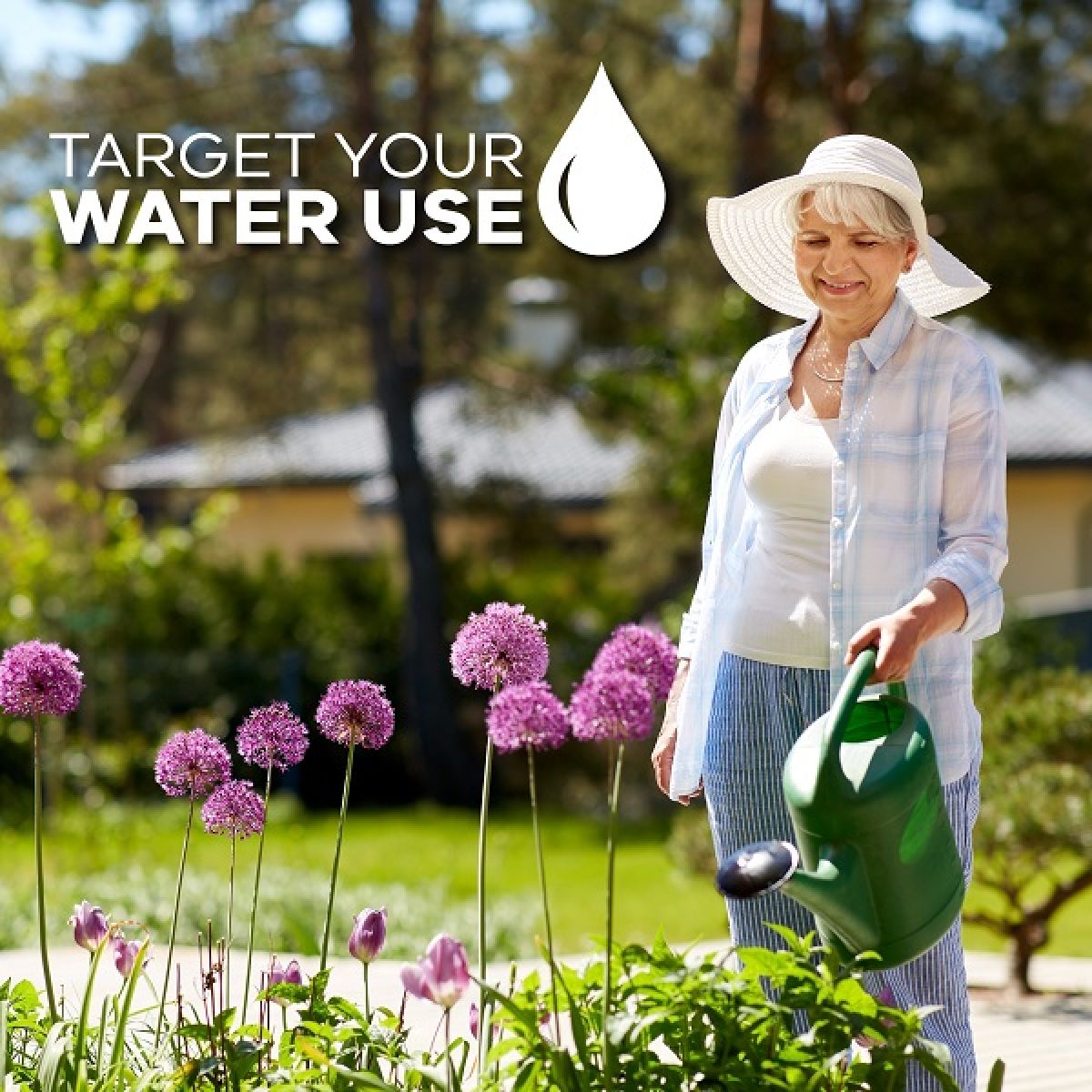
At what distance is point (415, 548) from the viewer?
15.4 m

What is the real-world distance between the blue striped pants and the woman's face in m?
0.55

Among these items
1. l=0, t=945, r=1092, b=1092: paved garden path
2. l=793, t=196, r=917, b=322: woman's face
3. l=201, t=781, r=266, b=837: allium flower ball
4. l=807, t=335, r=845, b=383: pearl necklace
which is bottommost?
l=0, t=945, r=1092, b=1092: paved garden path

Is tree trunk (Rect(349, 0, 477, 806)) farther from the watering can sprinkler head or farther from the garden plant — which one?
the watering can sprinkler head

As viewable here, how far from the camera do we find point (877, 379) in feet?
9.61

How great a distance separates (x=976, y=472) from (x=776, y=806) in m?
0.60

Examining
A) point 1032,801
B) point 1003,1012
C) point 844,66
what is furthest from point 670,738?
point 844,66

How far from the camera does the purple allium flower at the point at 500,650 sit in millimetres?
2752

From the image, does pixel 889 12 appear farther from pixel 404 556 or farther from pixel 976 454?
pixel 976 454

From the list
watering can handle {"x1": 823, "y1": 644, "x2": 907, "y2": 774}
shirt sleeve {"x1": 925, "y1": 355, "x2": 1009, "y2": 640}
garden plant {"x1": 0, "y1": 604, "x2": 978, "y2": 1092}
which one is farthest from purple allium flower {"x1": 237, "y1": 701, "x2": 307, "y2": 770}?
shirt sleeve {"x1": 925, "y1": 355, "x2": 1009, "y2": 640}

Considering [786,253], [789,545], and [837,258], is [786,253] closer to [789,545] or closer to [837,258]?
[837,258]

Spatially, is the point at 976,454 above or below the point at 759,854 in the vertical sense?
above

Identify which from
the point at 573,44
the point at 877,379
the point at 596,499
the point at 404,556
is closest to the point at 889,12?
the point at 573,44

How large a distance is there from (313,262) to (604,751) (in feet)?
36.8

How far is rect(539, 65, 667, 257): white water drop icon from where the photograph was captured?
7.81 m
